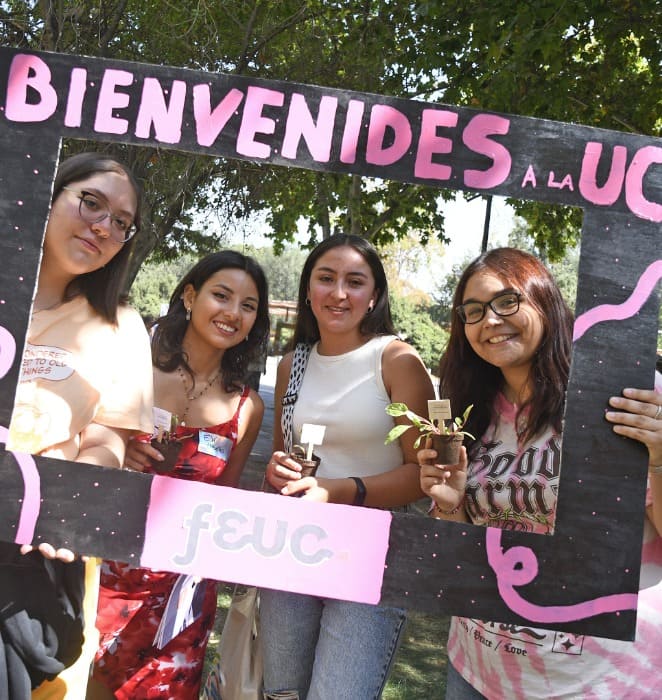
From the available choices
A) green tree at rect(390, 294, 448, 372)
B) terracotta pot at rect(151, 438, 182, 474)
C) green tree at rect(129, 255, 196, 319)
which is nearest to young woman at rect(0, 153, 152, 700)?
terracotta pot at rect(151, 438, 182, 474)

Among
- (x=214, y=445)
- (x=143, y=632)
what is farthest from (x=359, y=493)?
(x=143, y=632)

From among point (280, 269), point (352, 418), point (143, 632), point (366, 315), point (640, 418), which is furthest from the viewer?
point (280, 269)

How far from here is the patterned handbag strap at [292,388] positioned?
7.54 feet

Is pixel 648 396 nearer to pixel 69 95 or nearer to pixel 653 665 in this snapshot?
pixel 653 665

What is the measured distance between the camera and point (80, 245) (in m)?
1.82

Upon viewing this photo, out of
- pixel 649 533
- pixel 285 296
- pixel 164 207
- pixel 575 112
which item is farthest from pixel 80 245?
pixel 575 112

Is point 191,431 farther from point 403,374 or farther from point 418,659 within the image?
point 418,659

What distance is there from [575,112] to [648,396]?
4.77m

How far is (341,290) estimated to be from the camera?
234 cm

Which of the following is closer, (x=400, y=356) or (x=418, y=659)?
(x=400, y=356)

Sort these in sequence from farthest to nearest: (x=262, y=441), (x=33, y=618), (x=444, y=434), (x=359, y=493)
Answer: (x=262, y=441) → (x=359, y=493) → (x=444, y=434) → (x=33, y=618)

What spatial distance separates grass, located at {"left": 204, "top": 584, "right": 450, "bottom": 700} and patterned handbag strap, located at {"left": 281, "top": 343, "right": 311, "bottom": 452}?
172 cm

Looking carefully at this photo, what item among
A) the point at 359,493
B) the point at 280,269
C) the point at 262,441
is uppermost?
the point at 280,269

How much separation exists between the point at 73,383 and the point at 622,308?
138 cm
